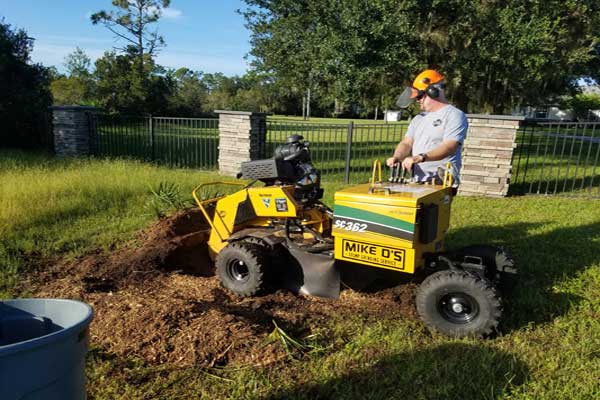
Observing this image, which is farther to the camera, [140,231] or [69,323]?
[140,231]

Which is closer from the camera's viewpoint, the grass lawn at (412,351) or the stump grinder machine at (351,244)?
the grass lawn at (412,351)

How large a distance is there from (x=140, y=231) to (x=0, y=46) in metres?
12.4

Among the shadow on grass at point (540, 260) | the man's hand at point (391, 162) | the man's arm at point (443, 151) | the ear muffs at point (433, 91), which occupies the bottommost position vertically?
the shadow on grass at point (540, 260)

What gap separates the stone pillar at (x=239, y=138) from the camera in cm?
1095

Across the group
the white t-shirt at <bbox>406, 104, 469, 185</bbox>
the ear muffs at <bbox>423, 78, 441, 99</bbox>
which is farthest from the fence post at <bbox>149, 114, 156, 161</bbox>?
the ear muffs at <bbox>423, 78, 441, 99</bbox>

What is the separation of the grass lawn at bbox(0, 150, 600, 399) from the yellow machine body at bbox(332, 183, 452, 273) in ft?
1.83

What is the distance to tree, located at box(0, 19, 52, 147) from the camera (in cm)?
1423

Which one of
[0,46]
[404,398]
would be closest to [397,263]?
[404,398]

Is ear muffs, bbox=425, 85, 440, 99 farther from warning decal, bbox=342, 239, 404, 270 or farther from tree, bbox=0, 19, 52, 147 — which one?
tree, bbox=0, 19, 52, 147

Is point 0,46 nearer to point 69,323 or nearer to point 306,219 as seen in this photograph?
point 306,219

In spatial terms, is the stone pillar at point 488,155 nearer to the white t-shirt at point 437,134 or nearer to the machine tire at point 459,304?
the white t-shirt at point 437,134

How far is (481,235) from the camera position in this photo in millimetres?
6277

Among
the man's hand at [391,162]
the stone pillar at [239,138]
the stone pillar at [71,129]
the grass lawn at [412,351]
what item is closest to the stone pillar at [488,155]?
the grass lawn at [412,351]

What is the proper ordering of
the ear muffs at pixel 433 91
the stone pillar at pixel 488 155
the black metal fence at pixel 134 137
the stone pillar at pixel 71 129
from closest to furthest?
the ear muffs at pixel 433 91 → the stone pillar at pixel 488 155 → the stone pillar at pixel 71 129 → the black metal fence at pixel 134 137
